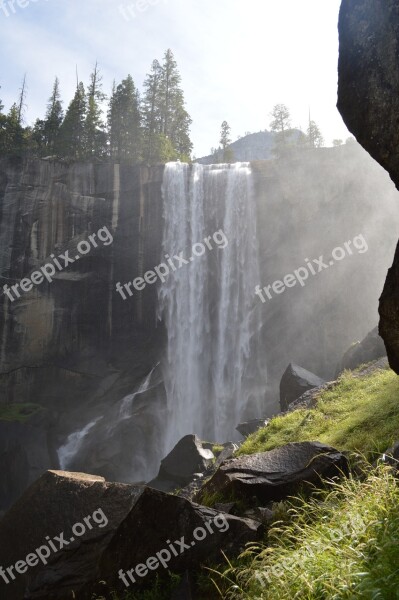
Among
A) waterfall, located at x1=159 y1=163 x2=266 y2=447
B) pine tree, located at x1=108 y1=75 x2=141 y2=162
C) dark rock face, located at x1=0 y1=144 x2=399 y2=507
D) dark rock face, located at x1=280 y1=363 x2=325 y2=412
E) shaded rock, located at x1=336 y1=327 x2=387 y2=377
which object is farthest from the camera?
pine tree, located at x1=108 y1=75 x2=141 y2=162

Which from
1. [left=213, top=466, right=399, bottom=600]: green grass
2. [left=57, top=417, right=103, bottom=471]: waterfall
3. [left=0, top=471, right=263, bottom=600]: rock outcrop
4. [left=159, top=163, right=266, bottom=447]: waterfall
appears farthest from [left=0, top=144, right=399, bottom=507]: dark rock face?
[left=213, top=466, right=399, bottom=600]: green grass

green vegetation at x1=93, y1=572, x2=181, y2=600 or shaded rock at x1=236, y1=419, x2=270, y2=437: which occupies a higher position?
green vegetation at x1=93, y1=572, x2=181, y2=600

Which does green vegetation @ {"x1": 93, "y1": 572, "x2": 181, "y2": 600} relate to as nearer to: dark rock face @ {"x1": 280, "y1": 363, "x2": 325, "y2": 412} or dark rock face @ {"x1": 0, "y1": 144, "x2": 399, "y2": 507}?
dark rock face @ {"x1": 280, "y1": 363, "x2": 325, "y2": 412}

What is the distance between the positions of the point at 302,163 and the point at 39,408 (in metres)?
24.6

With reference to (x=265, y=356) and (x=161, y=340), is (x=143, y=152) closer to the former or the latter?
(x=161, y=340)

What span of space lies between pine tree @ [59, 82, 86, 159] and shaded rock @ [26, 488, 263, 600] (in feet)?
128

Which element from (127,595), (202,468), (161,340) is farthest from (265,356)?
(127,595)

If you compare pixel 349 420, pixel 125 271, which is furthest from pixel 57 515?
pixel 125 271

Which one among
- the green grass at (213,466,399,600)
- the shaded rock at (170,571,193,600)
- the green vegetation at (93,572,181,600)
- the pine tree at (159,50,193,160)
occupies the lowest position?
the green vegetation at (93,572,181,600)

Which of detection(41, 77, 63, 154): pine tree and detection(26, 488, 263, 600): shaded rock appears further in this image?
detection(41, 77, 63, 154): pine tree

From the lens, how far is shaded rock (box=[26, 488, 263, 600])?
600 centimetres

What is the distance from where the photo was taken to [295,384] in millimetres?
18609

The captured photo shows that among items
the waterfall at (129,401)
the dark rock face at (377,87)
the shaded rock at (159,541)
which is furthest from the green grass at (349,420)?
the waterfall at (129,401)

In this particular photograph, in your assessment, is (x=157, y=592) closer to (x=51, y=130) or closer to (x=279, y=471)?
(x=279, y=471)
